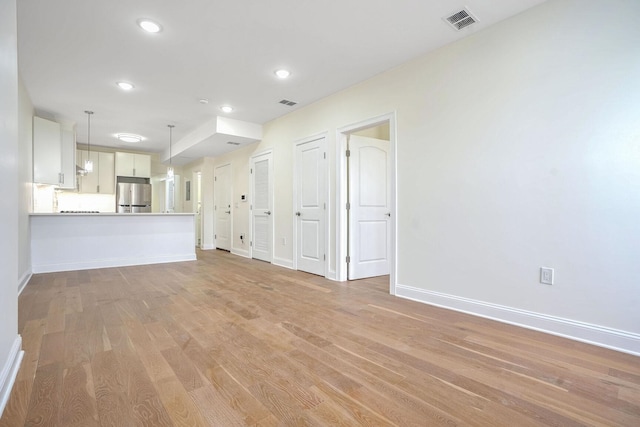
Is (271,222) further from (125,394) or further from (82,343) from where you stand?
(125,394)

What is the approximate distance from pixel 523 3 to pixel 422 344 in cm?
266

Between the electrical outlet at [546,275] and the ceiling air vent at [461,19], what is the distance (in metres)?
2.09

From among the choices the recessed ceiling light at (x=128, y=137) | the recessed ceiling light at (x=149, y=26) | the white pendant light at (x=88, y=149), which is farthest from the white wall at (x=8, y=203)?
the recessed ceiling light at (x=128, y=137)

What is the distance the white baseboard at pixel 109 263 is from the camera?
4.49 metres

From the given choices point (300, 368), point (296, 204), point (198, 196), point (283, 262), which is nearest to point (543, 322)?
point (300, 368)

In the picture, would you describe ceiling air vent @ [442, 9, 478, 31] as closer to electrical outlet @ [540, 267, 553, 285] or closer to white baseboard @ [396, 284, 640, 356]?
electrical outlet @ [540, 267, 553, 285]

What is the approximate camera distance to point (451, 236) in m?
2.84

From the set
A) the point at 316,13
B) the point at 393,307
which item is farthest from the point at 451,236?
the point at 316,13

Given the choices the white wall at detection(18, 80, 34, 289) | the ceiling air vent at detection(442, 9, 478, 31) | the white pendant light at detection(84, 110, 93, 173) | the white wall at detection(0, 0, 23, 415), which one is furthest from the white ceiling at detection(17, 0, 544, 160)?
the white wall at detection(0, 0, 23, 415)

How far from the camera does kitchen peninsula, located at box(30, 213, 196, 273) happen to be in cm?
448

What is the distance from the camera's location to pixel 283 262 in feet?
16.5

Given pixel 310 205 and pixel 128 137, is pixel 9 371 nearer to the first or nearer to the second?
pixel 310 205

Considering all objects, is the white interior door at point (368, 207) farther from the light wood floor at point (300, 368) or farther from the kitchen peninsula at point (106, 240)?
the kitchen peninsula at point (106, 240)

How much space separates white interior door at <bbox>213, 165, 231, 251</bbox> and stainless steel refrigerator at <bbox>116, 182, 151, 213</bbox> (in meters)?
1.82
